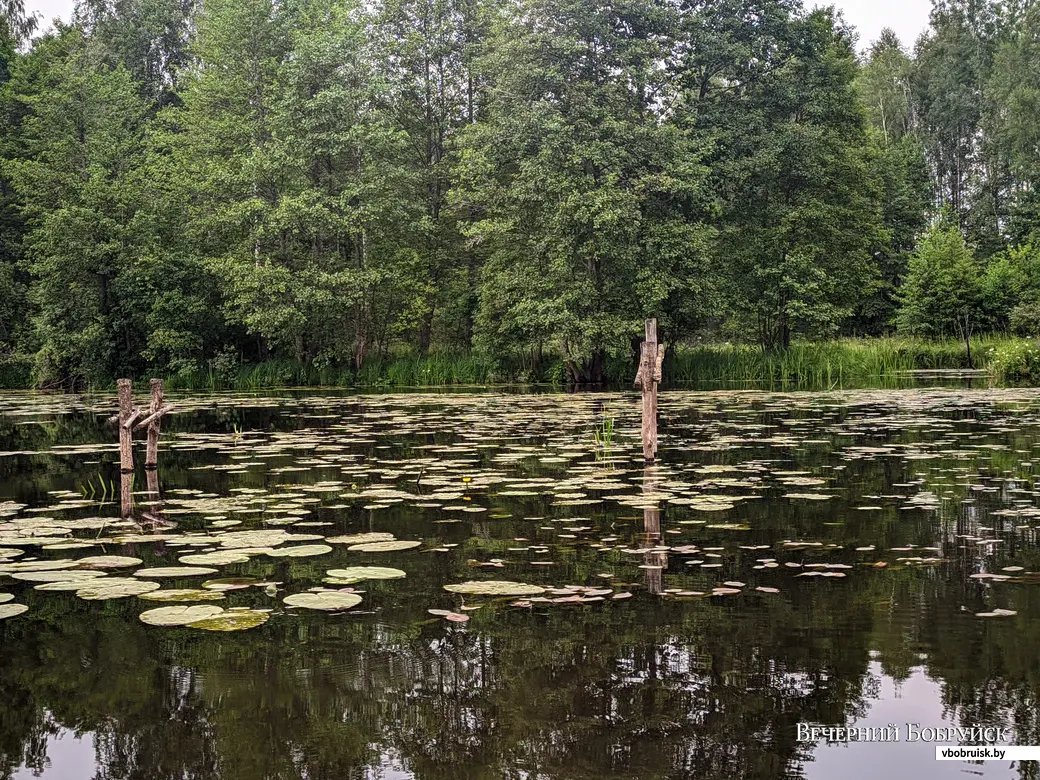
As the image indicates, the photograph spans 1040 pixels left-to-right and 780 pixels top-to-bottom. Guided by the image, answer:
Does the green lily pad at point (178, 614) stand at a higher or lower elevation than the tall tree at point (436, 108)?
lower

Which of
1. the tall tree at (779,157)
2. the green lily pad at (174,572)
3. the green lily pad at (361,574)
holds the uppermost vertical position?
the tall tree at (779,157)

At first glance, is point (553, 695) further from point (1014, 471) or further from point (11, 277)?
point (11, 277)

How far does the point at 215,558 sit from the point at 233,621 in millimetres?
1053

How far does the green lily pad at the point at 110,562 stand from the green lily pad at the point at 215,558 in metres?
0.21

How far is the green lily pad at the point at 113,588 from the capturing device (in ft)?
12.1

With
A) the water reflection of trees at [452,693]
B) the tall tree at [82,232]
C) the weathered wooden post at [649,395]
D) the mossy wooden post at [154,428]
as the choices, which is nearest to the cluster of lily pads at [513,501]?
the weathered wooden post at [649,395]

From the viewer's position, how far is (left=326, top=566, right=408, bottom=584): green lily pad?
395 cm

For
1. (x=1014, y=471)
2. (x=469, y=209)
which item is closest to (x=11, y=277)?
(x=469, y=209)

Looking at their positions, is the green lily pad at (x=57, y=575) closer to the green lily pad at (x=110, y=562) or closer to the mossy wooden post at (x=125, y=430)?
the green lily pad at (x=110, y=562)

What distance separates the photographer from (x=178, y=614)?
11.2 feet

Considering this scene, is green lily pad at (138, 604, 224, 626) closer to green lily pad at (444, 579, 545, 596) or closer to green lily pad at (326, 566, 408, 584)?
green lily pad at (326, 566, 408, 584)

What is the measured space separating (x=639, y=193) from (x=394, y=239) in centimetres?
881

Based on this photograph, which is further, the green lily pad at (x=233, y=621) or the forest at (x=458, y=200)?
the forest at (x=458, y=200)

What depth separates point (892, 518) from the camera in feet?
16.8
